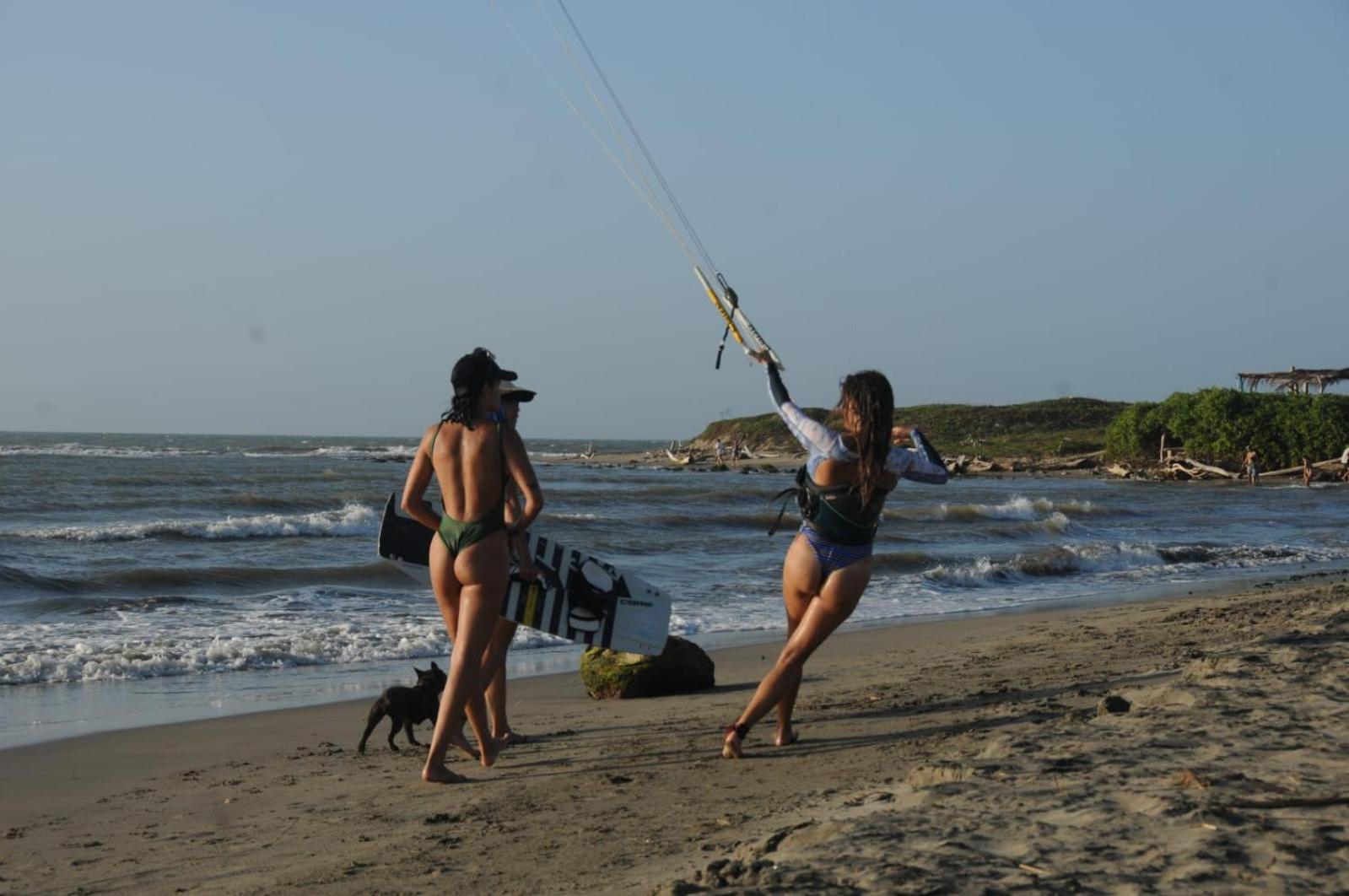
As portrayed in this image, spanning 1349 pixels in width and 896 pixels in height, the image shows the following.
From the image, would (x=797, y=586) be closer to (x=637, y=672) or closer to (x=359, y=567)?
(x=637, y=672)

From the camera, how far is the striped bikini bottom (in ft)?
18.8

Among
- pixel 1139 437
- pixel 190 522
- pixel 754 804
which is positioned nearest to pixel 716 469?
pixel 1139 437

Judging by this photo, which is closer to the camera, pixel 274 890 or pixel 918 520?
pixel 274 890

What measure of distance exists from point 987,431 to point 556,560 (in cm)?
6859

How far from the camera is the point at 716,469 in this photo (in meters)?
60.2

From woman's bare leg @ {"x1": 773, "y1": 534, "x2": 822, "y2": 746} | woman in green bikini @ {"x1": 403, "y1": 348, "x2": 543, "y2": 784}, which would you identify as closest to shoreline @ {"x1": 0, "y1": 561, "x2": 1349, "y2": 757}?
woman in green bikini @ {"x1": 403, "y1": 348, "x2": 543, "y2": 784}

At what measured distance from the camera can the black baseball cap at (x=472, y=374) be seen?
548cm

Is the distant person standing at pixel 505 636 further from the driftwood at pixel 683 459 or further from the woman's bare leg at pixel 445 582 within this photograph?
the driftwood at pixel 683 459

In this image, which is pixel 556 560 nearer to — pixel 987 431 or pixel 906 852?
pixel 906 852

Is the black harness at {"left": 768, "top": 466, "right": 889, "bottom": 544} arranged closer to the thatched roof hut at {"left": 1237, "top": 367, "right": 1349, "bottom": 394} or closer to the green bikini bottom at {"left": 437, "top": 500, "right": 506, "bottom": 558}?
the green bikini bottom at {"left": 437, "top": 500, "right": 506, "bottom": 558}

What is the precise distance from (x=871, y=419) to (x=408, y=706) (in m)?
2.79

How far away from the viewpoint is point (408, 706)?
21.5 feet

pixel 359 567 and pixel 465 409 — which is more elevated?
pixel 465 409

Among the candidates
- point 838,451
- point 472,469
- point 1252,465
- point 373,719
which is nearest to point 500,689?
point 373,719
